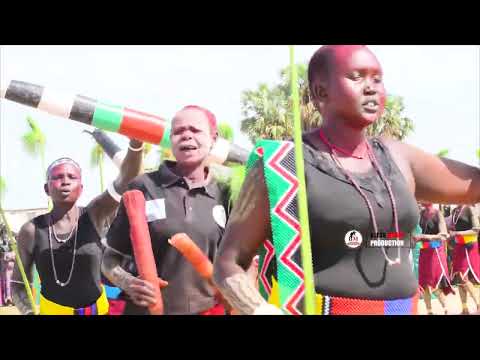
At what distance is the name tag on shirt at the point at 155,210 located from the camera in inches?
151

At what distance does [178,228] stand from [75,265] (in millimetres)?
1618

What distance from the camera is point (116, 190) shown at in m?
5.15

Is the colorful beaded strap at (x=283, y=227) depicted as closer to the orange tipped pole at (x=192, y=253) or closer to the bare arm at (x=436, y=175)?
the bare arm at (x=436, y=175)

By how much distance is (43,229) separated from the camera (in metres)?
5.27

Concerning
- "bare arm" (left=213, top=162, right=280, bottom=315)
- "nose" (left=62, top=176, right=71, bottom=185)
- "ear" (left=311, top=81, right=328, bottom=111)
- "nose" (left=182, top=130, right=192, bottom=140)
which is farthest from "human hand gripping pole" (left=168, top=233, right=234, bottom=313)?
"nose" (left=62, top=176, right=71, bottom=185)

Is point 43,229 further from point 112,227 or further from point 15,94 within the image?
point 112,227

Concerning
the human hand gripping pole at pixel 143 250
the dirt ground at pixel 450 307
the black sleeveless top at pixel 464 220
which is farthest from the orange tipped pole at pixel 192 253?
the black sleeveless top at pixel 464 220

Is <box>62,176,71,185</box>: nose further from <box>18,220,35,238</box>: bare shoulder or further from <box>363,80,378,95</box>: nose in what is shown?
<box>363,80,378,95</box>: nose

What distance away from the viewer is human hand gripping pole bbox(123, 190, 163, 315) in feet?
12.1

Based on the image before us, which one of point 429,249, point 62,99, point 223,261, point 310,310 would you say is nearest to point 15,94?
point 62,99

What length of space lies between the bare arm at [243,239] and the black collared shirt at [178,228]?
1395 mm

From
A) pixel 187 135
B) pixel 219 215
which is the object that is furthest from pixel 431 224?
pixel 187 135

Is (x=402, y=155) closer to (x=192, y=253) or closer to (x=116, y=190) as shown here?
(x=192, y=253)

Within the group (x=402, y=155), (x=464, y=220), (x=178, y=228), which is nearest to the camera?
(x=402, y=155)
